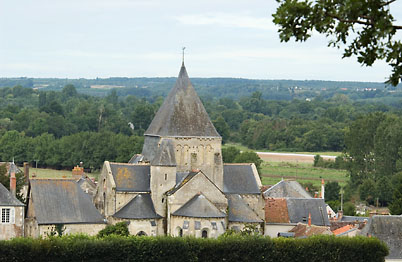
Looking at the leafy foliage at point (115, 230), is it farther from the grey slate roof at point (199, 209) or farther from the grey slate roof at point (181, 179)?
the grey slate roof at point (181, 179)

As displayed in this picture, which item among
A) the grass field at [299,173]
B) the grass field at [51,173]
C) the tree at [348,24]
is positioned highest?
the tree at [348,24]

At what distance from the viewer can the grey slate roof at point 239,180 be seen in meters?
61.0

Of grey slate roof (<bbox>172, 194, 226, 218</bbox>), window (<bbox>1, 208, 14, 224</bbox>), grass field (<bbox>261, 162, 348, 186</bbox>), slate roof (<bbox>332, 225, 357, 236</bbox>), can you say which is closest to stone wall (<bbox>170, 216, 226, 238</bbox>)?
Result: grey slate roof (<bbox>172, 194, 226, 218</bbox>)

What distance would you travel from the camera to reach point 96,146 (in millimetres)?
119688

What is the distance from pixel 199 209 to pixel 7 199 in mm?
11672

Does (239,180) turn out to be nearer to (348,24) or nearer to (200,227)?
(200,227)

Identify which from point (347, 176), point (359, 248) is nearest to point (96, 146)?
point (347, 176)

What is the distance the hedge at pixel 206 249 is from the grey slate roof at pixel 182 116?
14.1 m

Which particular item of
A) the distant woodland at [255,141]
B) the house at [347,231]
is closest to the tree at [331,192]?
the distant woodland at [255,141]

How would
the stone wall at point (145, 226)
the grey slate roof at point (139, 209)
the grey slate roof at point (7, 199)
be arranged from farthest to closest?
the grey slate roof at point (139, 209), the stone wall at point (145, 226), the grey slate roof at point (7, 199)

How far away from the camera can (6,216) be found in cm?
5372

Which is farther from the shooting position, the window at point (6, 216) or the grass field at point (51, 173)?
the grass field at point (51, 173)

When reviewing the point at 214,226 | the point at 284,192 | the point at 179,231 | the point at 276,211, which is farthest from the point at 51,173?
the point at 214,226

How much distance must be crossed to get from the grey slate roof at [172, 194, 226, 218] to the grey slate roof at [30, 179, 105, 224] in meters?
5.31
